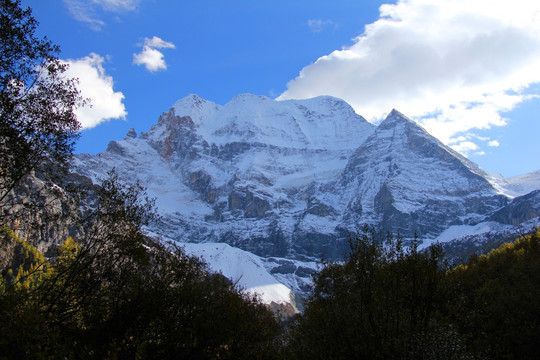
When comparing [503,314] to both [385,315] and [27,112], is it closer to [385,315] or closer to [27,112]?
[385,315]

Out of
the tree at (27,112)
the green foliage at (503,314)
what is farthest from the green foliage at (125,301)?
the green foliage at (503,314)

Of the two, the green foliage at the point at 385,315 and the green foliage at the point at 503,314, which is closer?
the green foliage at the point at 385,315

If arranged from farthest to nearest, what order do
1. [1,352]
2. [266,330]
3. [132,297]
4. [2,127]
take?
[266,330], [132,297], [2,127], [1,352]

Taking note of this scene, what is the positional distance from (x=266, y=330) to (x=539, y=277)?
116 ft

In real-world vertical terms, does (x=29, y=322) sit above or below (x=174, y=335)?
above

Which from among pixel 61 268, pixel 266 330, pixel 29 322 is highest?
pixel 61 268

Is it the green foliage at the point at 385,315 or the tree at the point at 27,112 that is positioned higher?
the tree at the point at 27,112

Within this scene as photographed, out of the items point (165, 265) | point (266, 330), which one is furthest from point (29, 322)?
point (266, 330)

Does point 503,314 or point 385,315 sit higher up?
point 385,315

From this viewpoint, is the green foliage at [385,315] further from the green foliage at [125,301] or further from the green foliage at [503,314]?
the green foliage at [125,301]

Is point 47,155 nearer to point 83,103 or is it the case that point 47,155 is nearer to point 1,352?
point 83,103

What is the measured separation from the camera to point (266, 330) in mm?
43938

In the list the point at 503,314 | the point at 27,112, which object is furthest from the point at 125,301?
the point at 503,314

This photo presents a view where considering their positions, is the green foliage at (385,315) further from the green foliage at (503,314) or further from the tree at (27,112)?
the tree at (27,112)
